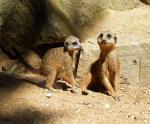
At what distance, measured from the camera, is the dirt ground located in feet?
17.6

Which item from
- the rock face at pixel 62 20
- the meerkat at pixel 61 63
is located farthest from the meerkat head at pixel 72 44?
the rock face at pixel 62 20

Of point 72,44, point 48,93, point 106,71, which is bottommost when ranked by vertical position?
point 48,93

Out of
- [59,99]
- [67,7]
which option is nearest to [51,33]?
[67,7]

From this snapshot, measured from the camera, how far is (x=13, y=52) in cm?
828

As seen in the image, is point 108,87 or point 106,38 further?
point 108,87

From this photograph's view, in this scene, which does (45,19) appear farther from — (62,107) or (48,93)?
(62,107)

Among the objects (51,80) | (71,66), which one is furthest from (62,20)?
(51,80)

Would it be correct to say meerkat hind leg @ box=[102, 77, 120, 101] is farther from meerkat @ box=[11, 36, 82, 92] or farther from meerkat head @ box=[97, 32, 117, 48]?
meerkat head @ box=[97, 32, 117, 48]

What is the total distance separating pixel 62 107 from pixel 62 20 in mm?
2632

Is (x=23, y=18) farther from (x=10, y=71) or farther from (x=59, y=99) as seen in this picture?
(x=59, y=99)

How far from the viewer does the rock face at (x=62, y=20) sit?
7.67 m

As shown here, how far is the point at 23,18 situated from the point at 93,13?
111 centimetres

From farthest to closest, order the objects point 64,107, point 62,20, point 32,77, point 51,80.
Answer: point 62,20
point 32,77
point 51,80
point 64,107

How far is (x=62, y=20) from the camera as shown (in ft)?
26.3
